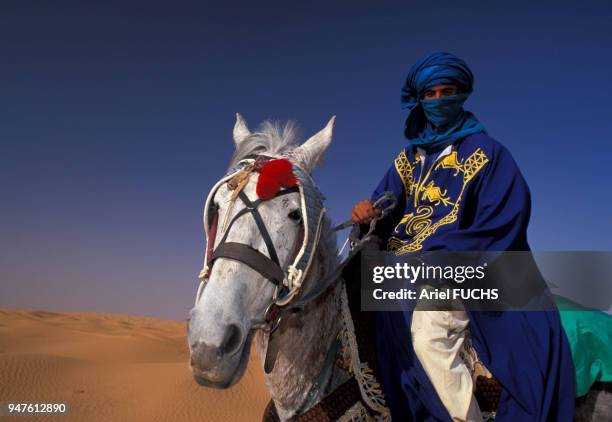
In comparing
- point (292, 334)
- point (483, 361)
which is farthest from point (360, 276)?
point (483, 361)

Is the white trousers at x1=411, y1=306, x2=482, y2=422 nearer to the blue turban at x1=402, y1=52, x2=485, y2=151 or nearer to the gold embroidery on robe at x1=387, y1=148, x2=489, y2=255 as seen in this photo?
the gold embroidery on robe at x1=387, y1=148, x2=489, y2=255

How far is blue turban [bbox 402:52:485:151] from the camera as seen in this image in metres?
2.87

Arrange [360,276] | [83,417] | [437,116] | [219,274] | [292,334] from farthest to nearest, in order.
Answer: [83,417] < [437,116] < [360,276] < [292,334] < [219,274]

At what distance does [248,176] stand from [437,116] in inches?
57.3

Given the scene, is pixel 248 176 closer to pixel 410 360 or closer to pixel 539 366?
pixel 410 360

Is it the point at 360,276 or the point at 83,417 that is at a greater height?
the point at 360,276

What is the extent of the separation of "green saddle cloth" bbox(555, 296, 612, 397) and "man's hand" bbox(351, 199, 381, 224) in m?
1.51

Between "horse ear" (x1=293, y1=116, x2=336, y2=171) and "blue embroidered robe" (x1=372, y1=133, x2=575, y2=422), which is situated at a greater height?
"horse ear" (x1=293, y1=116, x2=336, y2=171)

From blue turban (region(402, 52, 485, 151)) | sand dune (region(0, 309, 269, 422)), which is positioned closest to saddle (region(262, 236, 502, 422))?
blue turban (region(402, 52, 485, 151))

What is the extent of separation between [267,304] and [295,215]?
0.52 m

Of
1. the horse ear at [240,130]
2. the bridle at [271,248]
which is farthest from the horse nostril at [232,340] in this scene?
the horse ear at [240,130]

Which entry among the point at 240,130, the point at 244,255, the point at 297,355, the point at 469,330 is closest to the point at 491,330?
the point at 469,330

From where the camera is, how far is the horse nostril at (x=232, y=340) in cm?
181

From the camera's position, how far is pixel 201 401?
15.3 meters
